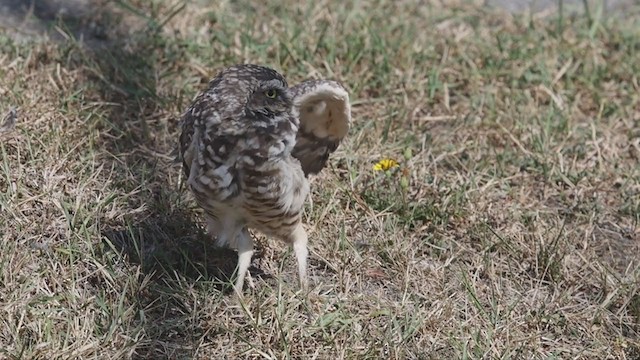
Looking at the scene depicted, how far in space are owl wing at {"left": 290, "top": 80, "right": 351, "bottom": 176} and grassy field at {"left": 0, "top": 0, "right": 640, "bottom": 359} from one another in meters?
0.38

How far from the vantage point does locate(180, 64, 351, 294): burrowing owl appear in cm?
384

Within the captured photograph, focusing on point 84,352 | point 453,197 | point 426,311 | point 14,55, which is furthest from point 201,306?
point 14,55

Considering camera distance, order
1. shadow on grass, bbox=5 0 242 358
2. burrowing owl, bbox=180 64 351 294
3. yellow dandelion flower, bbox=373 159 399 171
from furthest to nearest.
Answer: yellow dandelion flower, bbox=373 159 399 171 → shadow on grass, bbox=5 0 242 358 → burrowing owl, bbox=180 64 351 294

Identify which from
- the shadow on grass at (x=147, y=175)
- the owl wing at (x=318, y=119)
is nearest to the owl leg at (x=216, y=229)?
the shadow on grass at (x=147, y=175)

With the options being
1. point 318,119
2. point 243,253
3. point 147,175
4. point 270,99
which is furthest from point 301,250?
point 147,175

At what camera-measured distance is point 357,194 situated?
4629 mm

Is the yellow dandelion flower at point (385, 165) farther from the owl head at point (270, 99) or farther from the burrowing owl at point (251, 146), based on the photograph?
the owl head at point (270, 99)

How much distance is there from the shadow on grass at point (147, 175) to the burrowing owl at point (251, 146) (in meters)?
0.21

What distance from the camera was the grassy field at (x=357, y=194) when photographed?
3922 millimetres

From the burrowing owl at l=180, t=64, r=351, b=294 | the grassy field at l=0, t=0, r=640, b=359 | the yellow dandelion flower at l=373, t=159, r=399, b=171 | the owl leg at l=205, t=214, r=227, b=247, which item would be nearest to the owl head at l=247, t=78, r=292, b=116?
the burrowing owl at l=180, t=64, r=351, b=294

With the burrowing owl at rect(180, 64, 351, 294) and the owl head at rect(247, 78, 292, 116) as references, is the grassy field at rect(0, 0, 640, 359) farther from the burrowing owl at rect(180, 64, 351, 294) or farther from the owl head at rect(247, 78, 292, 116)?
the owl head at rect(247, 78, 292, 116)

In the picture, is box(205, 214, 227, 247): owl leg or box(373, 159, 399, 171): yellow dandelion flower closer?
box(205, 214, 227, 247): owl leg

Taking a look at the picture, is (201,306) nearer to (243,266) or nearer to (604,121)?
(243,266)

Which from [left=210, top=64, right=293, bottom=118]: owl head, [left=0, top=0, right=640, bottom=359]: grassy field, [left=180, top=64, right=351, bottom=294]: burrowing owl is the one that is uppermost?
[left=210, top=64, right=293, bottom=118]: owl head
